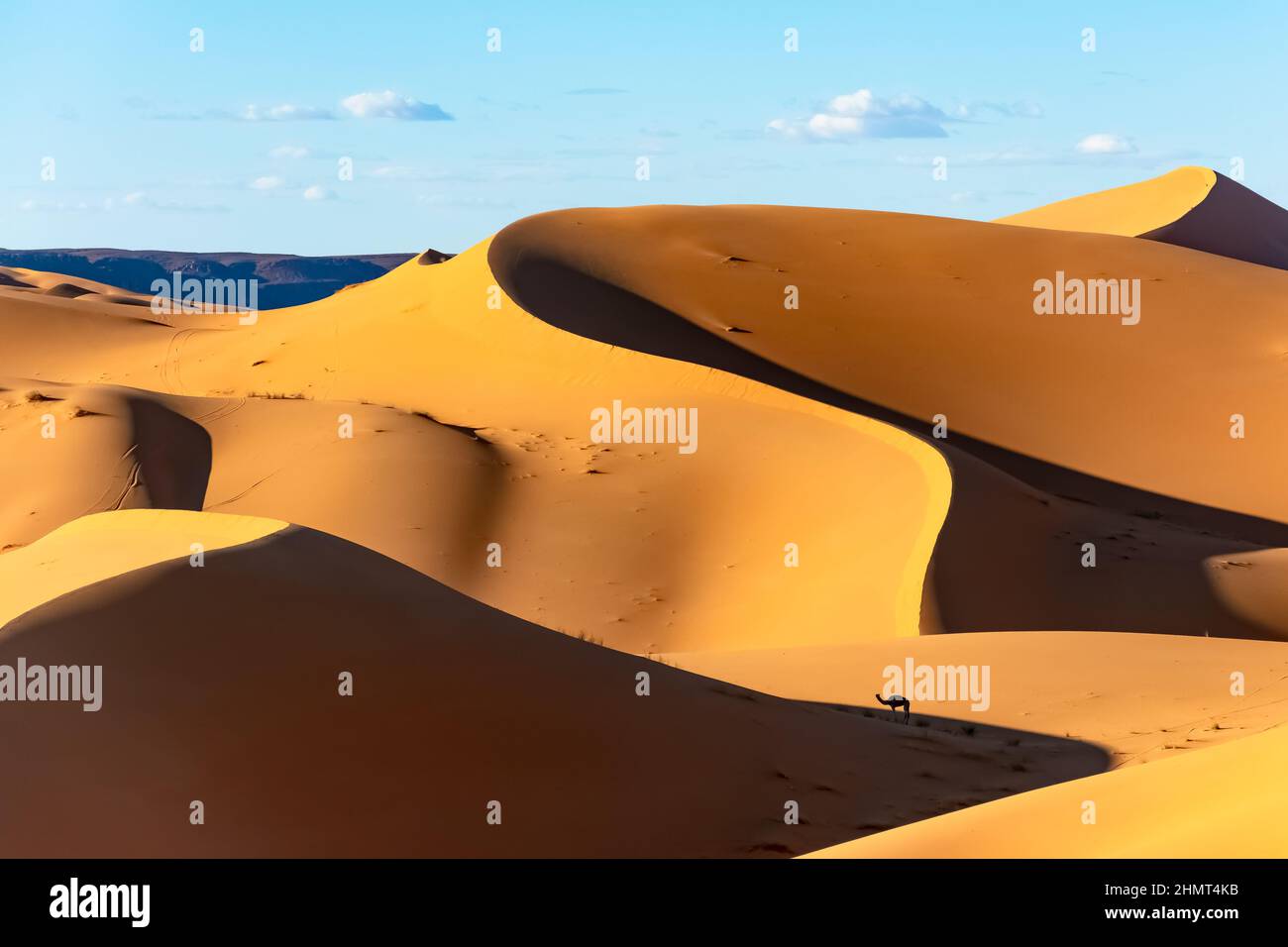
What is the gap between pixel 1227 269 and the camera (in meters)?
31.3

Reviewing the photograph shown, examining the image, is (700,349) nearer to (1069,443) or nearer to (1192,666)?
(1069,443)

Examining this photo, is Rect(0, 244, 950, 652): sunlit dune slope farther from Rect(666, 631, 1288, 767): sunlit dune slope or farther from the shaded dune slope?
Rect(666, 631, 1288, 767): sunlit dune slope

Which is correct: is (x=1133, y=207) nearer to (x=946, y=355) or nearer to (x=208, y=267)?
(x=946, y=355)

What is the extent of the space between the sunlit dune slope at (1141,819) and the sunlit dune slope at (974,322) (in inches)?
697

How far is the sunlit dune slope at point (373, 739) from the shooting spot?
257 inches

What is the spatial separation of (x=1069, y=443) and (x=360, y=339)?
1295 centimetres

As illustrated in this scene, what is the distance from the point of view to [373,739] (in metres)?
Answer: 7.47

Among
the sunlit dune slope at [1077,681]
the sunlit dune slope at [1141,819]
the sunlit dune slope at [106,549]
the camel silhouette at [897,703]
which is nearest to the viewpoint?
A: the sunlit dune slope at [1141,819]

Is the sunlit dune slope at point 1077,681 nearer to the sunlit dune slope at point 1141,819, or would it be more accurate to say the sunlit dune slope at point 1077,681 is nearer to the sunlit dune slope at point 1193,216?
the sunlit dune slope at point 1141,819

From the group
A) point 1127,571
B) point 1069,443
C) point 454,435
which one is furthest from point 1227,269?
point 454,435

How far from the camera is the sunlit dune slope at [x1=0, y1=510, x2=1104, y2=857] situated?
6.52m

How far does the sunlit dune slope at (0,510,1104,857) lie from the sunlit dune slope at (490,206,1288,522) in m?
15.9

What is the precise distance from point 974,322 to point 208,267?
100346 millimetres

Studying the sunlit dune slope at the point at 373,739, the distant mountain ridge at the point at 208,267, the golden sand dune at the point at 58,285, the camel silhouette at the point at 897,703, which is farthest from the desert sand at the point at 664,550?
the distant mountain ridge at the point at 208,267
